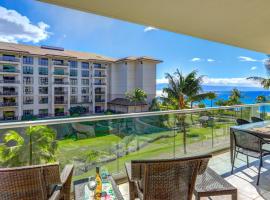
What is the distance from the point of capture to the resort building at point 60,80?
36.4m

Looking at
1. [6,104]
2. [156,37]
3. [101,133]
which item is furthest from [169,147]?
[156,37]

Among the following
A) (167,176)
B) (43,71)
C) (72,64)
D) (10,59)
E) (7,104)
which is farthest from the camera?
(72,64)

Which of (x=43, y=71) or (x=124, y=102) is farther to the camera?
(x=124, y=102)

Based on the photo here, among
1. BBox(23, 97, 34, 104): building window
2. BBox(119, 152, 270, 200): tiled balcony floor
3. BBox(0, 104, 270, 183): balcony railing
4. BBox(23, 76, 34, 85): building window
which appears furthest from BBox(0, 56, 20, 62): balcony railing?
BBox(119, 152, 270, 200): tiled balcony floor

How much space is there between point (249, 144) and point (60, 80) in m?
41.3

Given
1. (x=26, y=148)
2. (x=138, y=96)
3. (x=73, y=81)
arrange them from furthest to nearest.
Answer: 1. (x=73, y=81)
2. (x=138, y=96)
3. (x=26, y=148)

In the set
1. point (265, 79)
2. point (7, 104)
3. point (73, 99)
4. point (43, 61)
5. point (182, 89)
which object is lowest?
point (7, 104)

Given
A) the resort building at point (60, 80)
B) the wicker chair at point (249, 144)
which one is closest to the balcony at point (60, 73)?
the resort building at point (60, 80)

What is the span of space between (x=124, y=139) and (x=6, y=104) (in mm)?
40074

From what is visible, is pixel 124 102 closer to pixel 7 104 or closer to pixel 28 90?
pixel 28 90

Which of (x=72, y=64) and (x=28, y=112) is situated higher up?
(x=72, y=64)

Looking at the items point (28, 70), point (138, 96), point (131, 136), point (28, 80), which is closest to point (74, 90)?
point (28, 80)

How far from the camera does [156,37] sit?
61.9m

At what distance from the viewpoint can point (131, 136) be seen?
129 inches
